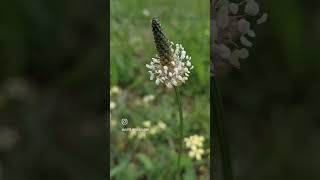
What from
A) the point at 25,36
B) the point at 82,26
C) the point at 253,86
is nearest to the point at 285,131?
the point at 253,86

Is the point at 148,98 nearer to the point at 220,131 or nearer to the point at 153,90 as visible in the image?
the point at 153,90

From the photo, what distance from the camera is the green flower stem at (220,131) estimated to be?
98 cm

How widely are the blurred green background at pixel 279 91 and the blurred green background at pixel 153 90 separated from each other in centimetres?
19

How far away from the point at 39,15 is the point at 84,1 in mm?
105

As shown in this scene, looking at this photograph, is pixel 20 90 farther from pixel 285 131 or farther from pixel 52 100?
pixel 285 131

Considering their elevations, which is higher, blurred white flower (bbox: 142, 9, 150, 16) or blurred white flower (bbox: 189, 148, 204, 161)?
blurred white flower (bbox: 142, 9, 150, 16)

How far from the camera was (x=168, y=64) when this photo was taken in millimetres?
1009

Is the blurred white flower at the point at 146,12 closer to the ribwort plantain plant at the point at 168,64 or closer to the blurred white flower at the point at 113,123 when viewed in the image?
the ribwort plantain plant at the point at 168,64

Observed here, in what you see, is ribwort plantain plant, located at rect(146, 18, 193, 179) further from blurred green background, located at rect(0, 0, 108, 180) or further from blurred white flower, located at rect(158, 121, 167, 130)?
blurred green background, located at rect(0, 0, 108, 180)

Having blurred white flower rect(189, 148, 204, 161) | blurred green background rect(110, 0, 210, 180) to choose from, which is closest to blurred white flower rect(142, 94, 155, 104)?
blurred green background rect(110, 0, 210, 180)

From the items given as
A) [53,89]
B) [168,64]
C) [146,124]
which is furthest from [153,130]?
[53,89]

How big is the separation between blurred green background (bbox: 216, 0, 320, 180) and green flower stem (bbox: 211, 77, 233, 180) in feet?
0.72

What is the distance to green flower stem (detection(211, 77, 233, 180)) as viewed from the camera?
0.98 metres

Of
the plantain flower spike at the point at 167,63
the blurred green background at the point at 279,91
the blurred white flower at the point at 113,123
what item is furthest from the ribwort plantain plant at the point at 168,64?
the blurred green background at the point at 279,91
